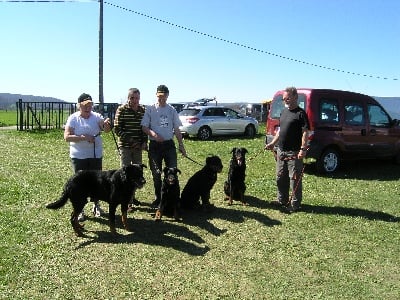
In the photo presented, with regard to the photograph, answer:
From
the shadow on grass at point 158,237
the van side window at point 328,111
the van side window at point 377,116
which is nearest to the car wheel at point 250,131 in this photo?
the van side window at point 377,116

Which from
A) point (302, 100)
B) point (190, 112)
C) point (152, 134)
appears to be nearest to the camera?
point (152, 134)

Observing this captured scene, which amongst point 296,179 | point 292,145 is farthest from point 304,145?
point 296,179

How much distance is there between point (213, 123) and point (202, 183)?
11.4 meters

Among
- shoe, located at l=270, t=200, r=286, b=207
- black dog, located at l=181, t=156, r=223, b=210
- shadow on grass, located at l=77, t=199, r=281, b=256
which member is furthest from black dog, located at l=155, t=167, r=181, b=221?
shoe, located at l=270, t=200, r=286, b=207

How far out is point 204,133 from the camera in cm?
1748

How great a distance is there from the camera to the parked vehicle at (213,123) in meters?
17.2

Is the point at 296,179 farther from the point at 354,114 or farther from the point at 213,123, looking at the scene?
the point at 213,123

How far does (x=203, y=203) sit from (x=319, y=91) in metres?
4.45

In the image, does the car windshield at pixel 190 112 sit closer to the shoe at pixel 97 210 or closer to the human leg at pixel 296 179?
the human leg at pixel 296 179

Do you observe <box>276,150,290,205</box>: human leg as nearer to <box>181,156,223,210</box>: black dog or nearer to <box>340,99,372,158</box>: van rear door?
<box>181,156,223,210</box>: black dog

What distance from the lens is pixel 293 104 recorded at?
21.0 ft

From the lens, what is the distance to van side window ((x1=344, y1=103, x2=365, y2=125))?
9.77 metres

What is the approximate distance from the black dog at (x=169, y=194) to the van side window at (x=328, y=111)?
15.3 feet

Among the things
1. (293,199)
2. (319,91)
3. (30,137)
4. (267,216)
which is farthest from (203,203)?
(30,137)
